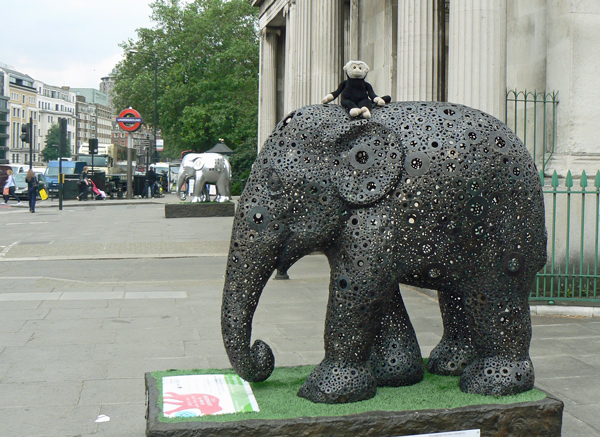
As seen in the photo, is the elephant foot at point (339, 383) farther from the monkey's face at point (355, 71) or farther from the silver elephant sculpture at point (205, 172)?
the silver elephant sculpture at point (205, 172)

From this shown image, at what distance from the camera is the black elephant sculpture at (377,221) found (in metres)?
3.87

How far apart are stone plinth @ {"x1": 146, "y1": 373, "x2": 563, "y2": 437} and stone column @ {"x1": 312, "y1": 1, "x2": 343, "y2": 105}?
44.6 feet

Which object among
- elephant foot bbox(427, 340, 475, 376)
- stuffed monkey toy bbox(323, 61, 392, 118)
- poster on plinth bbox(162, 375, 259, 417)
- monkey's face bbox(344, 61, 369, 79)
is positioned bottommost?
poster on plinth bbox(162, 375, 259, 417)

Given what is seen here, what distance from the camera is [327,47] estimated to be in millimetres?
17281

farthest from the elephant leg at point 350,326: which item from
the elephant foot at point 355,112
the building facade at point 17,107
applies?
the building facade at point 17,107

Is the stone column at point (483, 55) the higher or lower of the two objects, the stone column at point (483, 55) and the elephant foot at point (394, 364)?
the higher

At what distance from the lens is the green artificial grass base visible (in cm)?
384

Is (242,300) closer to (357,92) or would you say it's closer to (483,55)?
(357,92)

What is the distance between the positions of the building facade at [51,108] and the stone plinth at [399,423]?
484ft

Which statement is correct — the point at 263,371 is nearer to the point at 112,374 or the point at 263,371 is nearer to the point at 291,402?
the point at 291,402

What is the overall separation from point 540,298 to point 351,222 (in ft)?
18.7

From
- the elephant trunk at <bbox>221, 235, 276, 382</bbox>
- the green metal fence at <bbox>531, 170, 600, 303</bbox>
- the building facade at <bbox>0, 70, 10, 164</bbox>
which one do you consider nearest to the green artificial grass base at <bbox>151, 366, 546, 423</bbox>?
the elephant trunk at <bbox>221, 235, 276, 382</bbox>

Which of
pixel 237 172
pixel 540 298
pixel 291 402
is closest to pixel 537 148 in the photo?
pixel 540 298

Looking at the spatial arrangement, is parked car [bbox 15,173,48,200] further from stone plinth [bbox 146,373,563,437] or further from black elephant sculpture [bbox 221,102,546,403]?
stone plinth [bbox 146,373,563,437]
